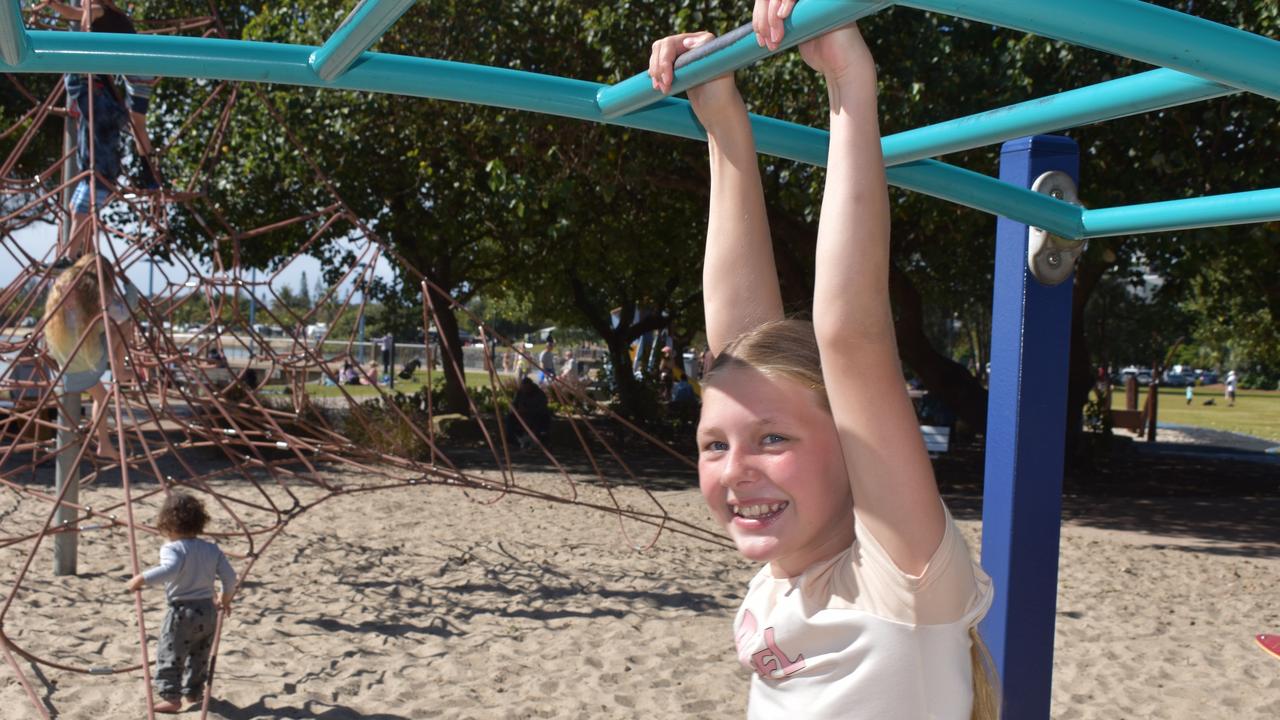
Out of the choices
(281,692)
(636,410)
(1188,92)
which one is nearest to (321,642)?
(281,692)

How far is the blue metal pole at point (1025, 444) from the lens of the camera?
5.42 ft

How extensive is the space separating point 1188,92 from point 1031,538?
0.82m

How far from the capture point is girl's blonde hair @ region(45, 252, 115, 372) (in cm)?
483

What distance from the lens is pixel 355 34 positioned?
1.20 m

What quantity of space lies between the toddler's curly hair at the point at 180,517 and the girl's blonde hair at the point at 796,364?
3.65m

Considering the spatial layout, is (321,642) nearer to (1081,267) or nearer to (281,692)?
(281,692)

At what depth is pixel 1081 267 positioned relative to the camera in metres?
11.0

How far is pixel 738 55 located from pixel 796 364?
1.02 ft

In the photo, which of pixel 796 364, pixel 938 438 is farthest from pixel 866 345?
pixel 938 438

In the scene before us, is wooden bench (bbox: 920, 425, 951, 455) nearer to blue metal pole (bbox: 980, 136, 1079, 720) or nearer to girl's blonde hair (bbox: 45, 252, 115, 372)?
girl's blonde hair (bbox: 45, 252, 115, 372)

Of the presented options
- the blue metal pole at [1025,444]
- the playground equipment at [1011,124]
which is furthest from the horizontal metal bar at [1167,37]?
the blue metal pole at [1025,444]

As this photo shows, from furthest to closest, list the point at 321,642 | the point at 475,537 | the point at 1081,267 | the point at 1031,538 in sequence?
the point at 1081,267
the point at 475,537
the point at 321,642
the point at 1031,538

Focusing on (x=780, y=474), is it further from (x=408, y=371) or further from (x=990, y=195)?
(x=408, y=371)

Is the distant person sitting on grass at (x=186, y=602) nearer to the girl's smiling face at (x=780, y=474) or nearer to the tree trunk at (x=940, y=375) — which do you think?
the girl's smiling face at (x=780, y=474)
